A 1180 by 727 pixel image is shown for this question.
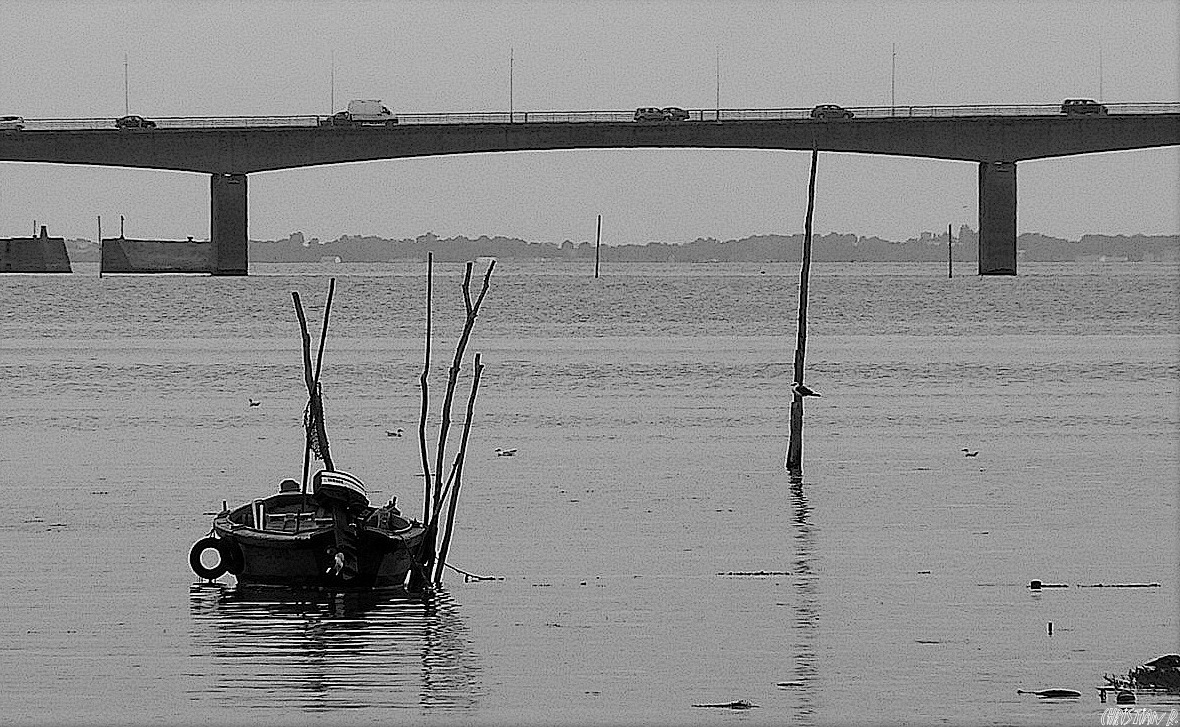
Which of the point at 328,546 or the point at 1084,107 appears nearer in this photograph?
the point at 328,546

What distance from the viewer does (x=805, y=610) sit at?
69.0 ft

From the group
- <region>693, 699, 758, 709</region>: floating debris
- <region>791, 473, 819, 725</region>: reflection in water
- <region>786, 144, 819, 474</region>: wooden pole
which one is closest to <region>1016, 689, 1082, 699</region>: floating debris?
<region>791, 473, 819, 725</region>: reflection in water

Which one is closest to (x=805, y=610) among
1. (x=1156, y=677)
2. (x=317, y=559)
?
(x=317, y=559)

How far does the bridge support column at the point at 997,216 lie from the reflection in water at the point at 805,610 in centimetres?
9566

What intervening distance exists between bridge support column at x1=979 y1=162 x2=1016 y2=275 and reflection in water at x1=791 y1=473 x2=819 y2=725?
95.7 metres

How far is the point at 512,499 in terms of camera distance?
31.4m

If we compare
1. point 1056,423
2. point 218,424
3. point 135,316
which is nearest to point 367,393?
point 218,424

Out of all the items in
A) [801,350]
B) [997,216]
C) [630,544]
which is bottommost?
[630,544]

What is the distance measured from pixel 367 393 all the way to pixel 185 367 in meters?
12.7

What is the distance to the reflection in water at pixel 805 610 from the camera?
1695 cm

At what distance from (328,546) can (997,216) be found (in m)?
110

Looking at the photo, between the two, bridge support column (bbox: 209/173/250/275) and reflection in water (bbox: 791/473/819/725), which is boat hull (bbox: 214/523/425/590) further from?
bridge support column (bbox: 209/173/250/275)

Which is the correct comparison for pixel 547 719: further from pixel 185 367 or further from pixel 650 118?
pixel 650 118

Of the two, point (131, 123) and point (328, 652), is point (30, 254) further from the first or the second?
point (328, 652)
